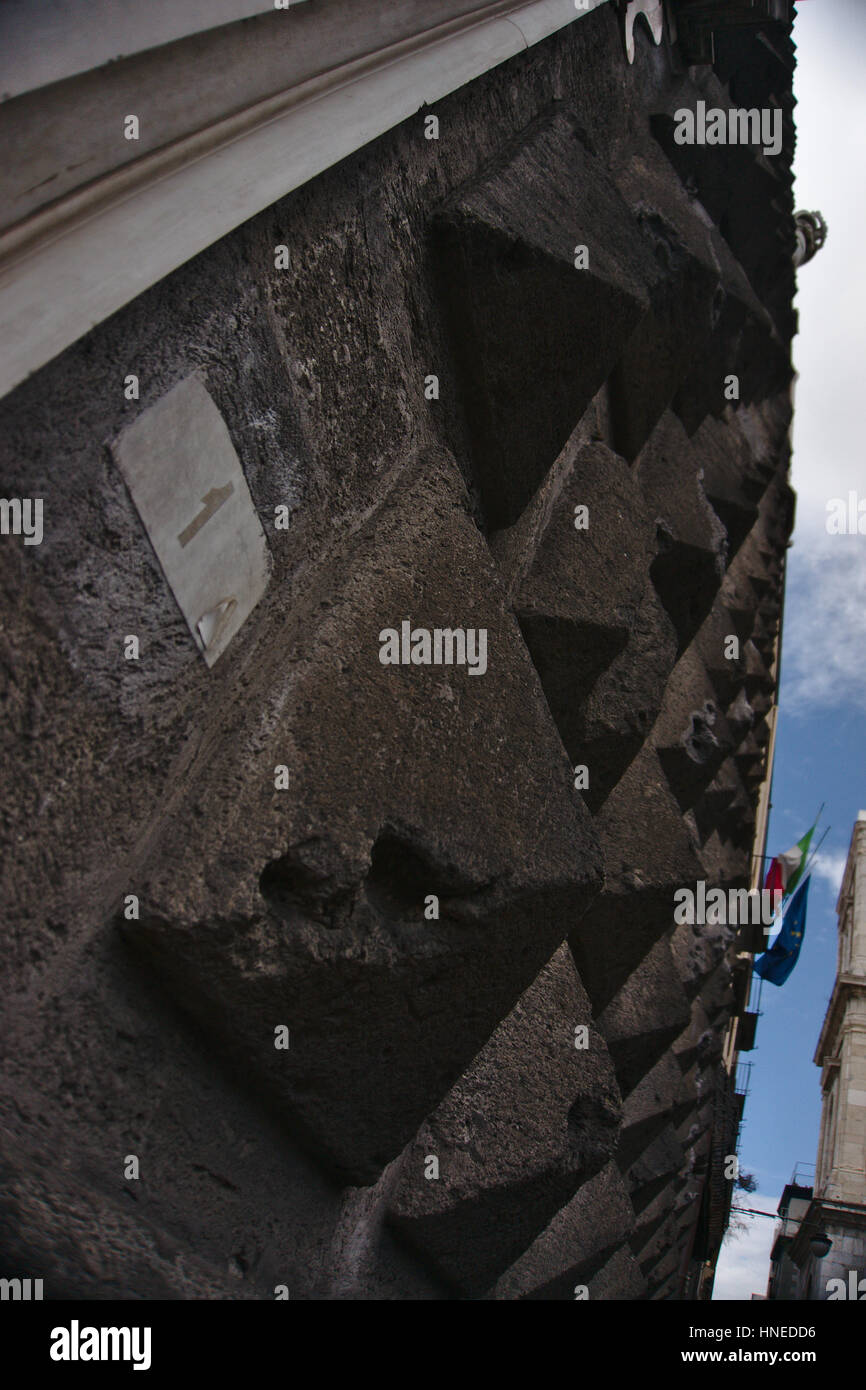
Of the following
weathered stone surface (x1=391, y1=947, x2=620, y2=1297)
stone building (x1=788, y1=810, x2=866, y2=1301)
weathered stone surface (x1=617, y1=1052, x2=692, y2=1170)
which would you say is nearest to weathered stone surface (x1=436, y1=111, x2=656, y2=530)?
weathered stone surface (x1=391, y1=947, x2=620, y2=1297)

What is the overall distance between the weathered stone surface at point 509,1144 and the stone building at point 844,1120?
1539 cm

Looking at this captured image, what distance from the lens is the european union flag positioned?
12.2 metres

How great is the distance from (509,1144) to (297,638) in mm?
1162

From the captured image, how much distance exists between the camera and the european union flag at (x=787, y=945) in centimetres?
1220

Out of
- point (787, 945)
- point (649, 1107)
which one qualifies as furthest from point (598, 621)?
point (787, 945)

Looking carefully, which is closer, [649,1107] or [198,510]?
[198,510]

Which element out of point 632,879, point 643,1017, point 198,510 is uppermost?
point 198,510

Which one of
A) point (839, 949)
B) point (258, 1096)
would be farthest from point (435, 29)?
point (839, 949)

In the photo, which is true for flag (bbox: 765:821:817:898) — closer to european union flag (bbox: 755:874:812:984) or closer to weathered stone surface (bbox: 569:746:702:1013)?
european union flag (bbox: 755:874:812:984)

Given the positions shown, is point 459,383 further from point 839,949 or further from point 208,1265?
point 839,949

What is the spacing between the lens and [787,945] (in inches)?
485

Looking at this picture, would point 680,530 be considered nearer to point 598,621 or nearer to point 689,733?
point 689,733

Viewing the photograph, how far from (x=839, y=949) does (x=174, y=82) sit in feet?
75.2

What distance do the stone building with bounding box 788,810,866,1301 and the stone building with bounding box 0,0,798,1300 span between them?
16.1 m
